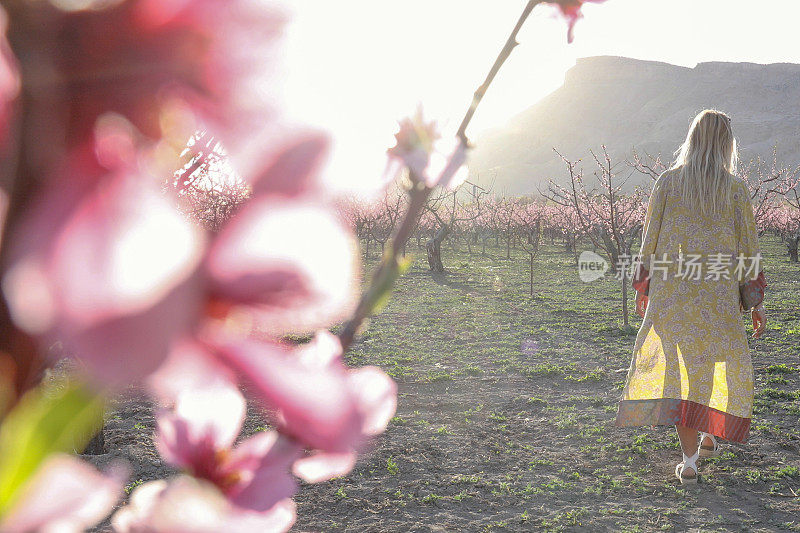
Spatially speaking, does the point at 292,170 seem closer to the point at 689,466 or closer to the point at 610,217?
the point at 689,466

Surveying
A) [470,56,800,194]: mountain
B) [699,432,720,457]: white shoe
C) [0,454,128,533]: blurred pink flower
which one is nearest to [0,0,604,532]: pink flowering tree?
[0,454,128,533]: blurred pink flower

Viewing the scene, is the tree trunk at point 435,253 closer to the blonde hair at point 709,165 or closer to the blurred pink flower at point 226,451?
the blonde hair at point 709,165

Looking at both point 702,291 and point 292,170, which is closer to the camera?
point 292,170

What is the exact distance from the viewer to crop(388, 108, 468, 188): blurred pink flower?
0.30m

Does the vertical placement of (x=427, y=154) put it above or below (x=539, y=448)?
above

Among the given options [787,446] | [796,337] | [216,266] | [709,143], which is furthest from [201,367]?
[796,337]

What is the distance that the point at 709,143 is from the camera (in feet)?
9.85

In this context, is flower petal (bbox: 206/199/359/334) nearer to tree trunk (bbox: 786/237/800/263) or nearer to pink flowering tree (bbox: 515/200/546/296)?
pink flowering tree (bbox: 515/200/546/296)

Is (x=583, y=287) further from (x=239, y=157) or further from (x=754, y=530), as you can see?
(x=239, y=157)

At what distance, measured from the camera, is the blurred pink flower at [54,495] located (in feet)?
0.50

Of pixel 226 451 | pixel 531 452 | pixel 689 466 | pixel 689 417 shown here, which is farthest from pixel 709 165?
pixel 226 451

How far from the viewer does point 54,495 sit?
0.16 metres

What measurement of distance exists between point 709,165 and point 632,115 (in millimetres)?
80579

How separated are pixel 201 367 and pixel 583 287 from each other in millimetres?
11927
